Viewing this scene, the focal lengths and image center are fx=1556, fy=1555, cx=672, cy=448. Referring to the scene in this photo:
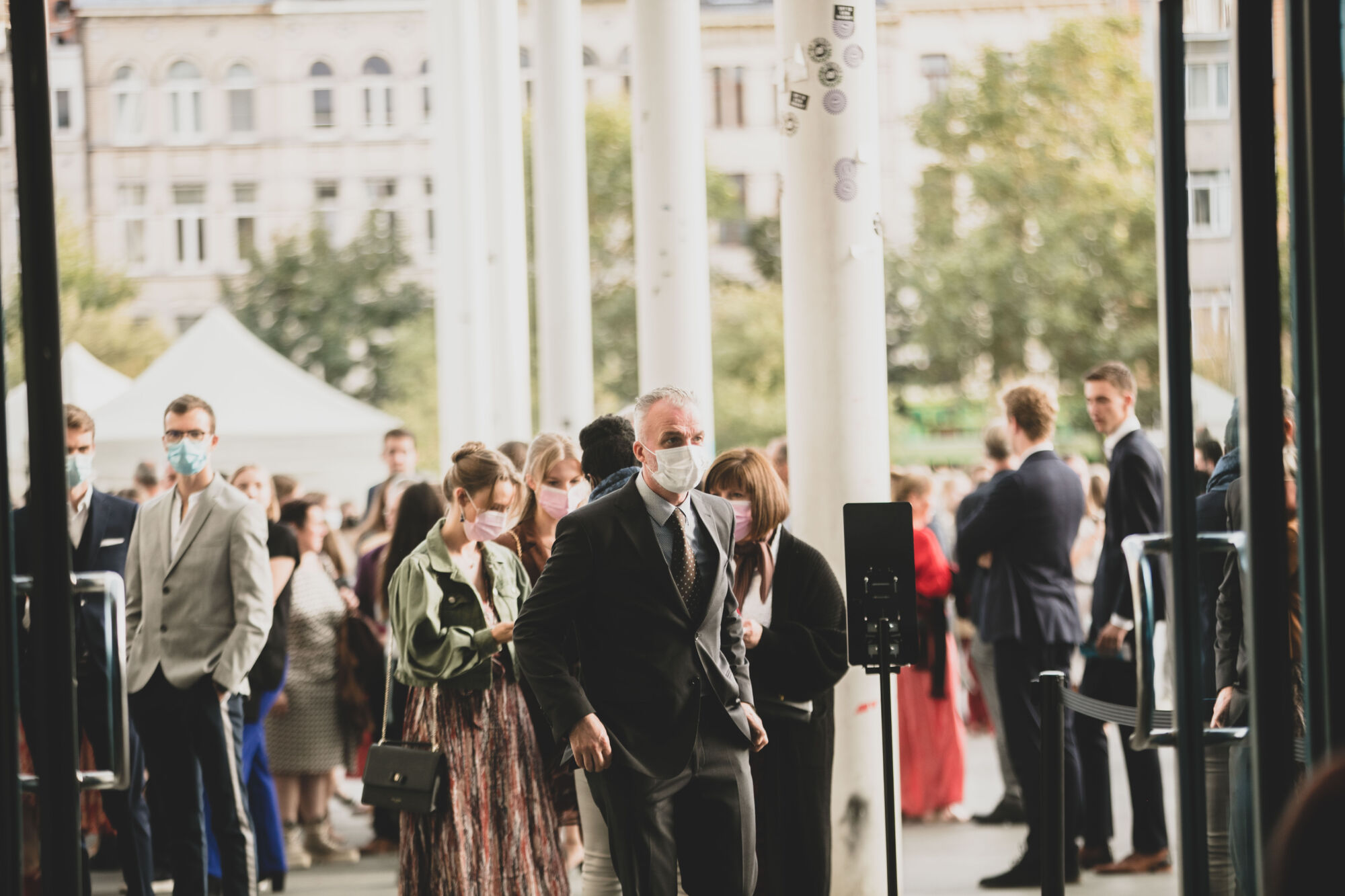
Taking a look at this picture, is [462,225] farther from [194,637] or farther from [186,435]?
[194,637]

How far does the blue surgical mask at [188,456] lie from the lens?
5809 millimetres

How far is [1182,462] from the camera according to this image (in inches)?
127

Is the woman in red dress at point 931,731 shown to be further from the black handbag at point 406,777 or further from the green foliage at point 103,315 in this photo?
the green foliage at point 103,315

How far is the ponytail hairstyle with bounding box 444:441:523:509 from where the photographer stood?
5375 mm

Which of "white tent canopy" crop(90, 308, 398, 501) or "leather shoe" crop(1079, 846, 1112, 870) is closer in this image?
"leather shoe" crop(1079, 846, 1112, 870)

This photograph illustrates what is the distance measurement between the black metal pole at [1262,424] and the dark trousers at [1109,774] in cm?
369

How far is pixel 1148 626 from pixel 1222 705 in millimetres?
1038

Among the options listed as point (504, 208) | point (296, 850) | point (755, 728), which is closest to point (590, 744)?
point (755, 728)

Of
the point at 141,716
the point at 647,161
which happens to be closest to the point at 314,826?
the point at 141,716

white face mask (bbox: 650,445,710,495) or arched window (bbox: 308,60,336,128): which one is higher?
arched window (bbox: 308,60,336,128)

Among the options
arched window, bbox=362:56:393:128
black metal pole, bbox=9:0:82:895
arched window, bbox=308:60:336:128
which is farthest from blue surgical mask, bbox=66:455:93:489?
arched window, bbox=308:60:336:128

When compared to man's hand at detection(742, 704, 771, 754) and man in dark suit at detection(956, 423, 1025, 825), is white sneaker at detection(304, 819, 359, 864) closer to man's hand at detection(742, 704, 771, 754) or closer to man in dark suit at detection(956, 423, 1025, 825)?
man in dark suit at detection(956, 423, 1025, 825)

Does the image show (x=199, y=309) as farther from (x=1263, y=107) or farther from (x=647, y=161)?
(x=1263, y=107)

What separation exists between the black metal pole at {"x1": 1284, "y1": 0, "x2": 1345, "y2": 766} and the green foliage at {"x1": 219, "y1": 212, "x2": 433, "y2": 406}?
133ft
